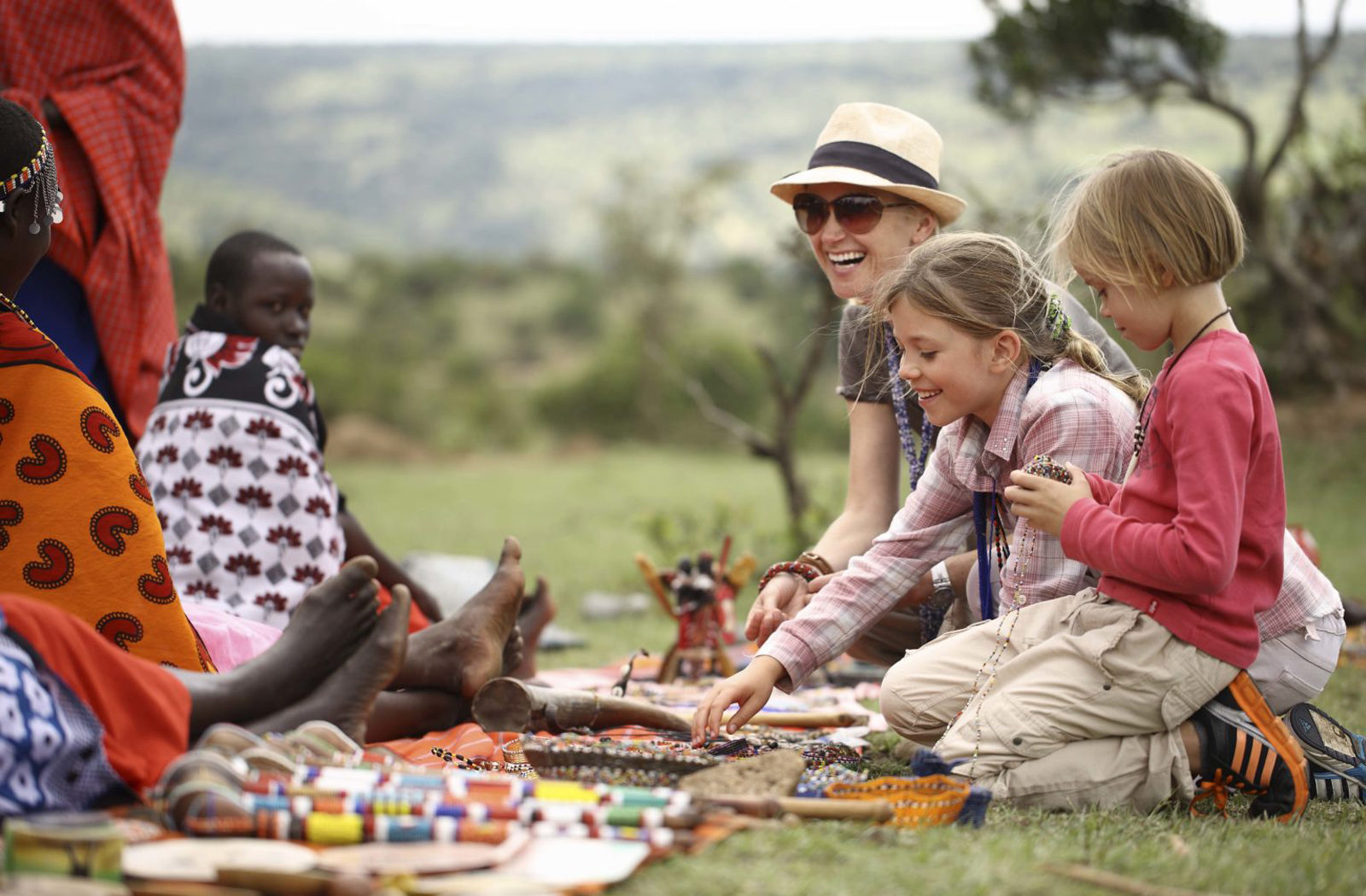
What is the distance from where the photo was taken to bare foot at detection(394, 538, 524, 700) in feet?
11.5

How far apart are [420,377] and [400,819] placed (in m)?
27.8

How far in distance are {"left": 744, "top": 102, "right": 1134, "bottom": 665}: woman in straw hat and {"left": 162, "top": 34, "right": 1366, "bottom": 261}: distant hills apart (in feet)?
185

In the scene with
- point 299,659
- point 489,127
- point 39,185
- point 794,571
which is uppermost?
point 489,127

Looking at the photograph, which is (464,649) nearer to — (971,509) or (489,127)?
(971,509)

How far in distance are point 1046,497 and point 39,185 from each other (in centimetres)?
246

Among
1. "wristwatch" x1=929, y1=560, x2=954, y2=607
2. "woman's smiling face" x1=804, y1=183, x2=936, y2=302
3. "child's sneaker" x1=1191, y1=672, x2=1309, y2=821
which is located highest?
"woman's smiling face" x1=804, y1=183, x2=936, y2=302

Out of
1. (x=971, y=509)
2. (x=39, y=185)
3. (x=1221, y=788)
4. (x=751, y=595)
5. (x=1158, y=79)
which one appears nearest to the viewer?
(x=1221, y=788)

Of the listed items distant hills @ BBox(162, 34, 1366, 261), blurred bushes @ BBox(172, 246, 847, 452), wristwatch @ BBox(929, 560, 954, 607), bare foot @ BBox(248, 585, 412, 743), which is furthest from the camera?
distant hills @ BBox(162, 34, 1366, 261)

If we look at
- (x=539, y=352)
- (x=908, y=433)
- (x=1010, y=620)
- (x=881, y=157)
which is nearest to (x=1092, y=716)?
(x=1010, y=620)

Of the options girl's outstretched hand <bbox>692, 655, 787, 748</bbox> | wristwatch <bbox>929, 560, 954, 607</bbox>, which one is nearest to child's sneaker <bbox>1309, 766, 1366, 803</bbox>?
wristwatch <bbox>929, 560, 954, 607</bbox>

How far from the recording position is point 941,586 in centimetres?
376

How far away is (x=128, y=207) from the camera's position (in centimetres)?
480

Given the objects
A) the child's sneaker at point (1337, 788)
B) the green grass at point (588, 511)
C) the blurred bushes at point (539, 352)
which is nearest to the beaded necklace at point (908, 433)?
the child's sneaker at point (1337, 788)

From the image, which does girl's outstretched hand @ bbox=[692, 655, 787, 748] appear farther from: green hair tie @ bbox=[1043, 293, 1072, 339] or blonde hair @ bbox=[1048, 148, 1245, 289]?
blonde hair @ bbox=[1048, 148, 1245, 289]
